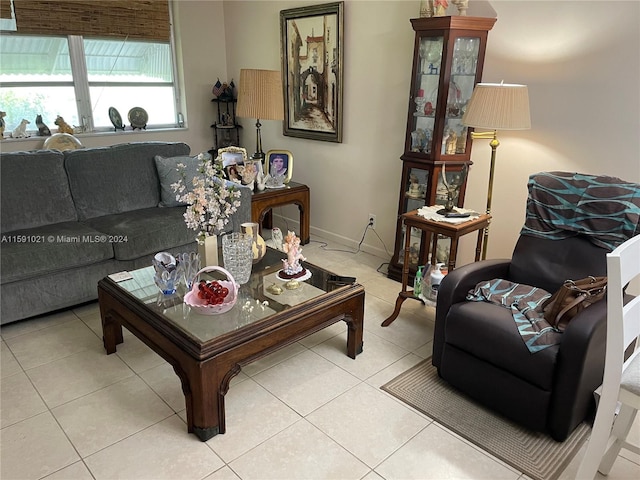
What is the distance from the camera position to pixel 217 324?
201cm

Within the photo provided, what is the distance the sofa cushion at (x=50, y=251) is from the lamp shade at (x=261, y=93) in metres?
1.57

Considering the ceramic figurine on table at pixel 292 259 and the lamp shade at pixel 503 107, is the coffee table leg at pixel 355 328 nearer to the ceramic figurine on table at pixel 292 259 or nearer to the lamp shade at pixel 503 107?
the ceramic figurine on table at pixel 292 259

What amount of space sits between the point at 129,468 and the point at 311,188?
3.11 metres

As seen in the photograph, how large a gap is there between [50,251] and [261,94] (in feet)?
6.42

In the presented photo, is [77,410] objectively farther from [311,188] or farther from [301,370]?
[311,188]

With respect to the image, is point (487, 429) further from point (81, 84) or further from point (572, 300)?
point (81, 84)

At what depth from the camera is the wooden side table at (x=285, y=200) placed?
386 cm

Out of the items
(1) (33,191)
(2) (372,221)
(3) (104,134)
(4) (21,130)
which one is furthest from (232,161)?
(4) (21,130)

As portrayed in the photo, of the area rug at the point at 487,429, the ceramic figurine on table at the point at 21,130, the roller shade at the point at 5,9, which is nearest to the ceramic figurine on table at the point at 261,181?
the ceramic figurine on table at the point at 21,130

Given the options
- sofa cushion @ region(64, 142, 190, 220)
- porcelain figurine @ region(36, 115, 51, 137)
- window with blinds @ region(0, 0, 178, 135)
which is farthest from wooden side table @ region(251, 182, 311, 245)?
porcelain figurine @ region(36, 115, 51, 137)

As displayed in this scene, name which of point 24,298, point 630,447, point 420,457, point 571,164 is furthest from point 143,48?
point 630,447

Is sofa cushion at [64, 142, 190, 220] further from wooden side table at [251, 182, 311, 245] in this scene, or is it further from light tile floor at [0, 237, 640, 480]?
light tile floor at [0, 237, 640, 480]

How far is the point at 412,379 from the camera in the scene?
234 cm

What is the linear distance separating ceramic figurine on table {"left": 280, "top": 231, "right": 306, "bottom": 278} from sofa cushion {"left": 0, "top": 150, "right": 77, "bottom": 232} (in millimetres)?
1700
